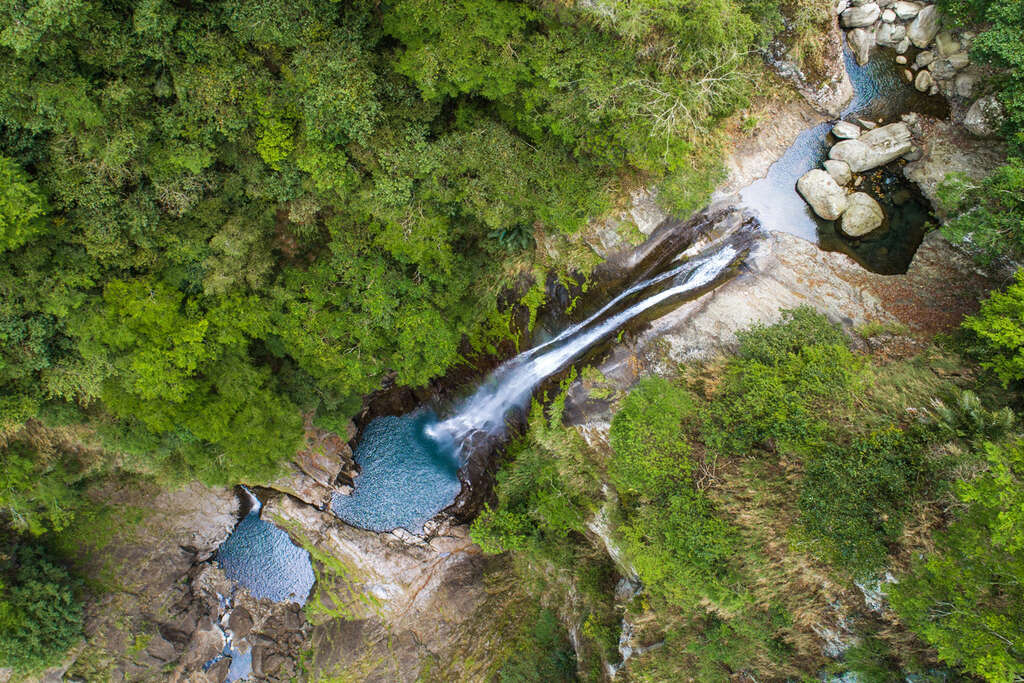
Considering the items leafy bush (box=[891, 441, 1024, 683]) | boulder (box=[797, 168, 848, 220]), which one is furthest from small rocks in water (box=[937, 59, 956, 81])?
leafy bush (box=[891, 441, 1024, 683])

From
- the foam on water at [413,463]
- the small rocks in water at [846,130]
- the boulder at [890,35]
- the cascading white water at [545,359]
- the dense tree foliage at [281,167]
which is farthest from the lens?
the foam on water at [413,463]

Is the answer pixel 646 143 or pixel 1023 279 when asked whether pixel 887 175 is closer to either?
pixel 1023 279

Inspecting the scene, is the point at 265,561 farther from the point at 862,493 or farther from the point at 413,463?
the point at 862,493

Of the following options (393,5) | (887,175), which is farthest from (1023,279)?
(393,5)

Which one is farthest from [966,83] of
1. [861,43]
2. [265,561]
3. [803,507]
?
[265,561]

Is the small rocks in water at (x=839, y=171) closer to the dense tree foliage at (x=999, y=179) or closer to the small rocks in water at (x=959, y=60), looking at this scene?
the dense tree foliage at (x=999, y=179)

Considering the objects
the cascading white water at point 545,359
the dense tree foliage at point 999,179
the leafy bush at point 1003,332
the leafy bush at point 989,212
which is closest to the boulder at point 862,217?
the leafy bush at point 989,212
